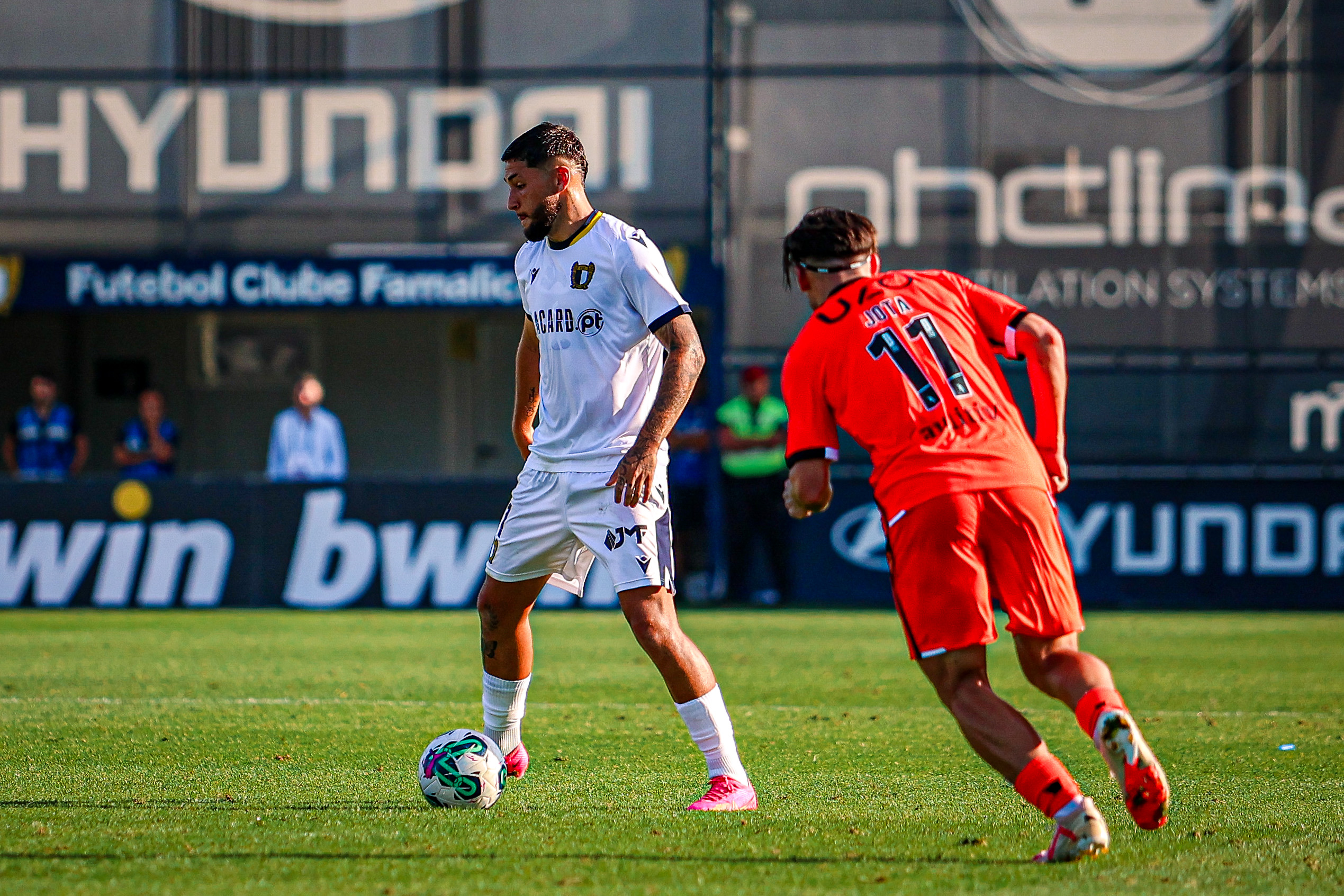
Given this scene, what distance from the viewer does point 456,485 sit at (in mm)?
14508

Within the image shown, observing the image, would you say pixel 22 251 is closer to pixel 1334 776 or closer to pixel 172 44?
pixel 172 44

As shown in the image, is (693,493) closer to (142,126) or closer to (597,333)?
(142,126)

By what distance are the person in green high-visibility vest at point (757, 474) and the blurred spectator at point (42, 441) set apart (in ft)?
21.4

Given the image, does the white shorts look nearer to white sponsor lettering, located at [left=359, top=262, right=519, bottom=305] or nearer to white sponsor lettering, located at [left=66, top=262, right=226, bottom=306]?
white sponsor lettering, located at [left=359, top=262, right=519, bottom=305]

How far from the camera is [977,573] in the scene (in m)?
4.45

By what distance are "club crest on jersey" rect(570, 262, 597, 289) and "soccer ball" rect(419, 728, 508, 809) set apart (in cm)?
151

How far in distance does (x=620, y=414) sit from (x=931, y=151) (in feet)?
40.7

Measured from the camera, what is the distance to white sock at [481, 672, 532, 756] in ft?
18.3

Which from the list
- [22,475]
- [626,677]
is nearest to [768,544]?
[626,677]

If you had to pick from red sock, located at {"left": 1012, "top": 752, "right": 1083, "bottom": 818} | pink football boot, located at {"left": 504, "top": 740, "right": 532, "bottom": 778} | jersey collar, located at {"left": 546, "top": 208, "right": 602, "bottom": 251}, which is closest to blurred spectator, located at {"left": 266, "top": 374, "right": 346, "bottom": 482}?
pink football boot, located at {"left": 504, "top": 740, "right": 532, "bottom": 778}

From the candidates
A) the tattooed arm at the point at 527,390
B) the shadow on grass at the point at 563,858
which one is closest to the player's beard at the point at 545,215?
the tattooed arm at the point at 527,390

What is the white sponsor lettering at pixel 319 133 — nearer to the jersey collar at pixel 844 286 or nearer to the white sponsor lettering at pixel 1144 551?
the white sponsor lettering at pixel 1144 551

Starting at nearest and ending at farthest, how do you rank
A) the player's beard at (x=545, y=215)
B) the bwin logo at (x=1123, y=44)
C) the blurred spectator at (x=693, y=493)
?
the player's beard at (x=545, y=215) < the blurred spectator at (x=693, y=493) < the bwin logo at (x=1123, y=44)

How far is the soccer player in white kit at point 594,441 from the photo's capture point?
17.2ft
